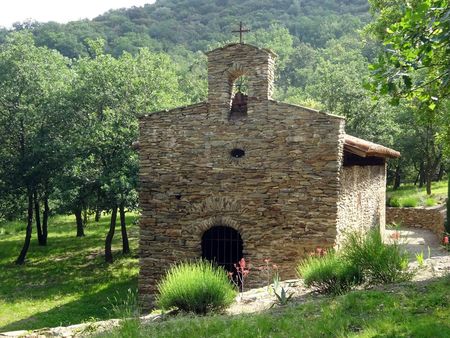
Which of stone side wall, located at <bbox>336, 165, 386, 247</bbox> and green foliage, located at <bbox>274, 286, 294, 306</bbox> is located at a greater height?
stone side wall, located at <bbox>336, 165, 386, 247</bbox>

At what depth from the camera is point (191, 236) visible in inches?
464

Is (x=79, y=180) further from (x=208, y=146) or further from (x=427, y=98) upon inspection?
(x=427, y=98)

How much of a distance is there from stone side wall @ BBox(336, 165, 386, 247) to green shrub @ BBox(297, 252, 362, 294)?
1.95 metres

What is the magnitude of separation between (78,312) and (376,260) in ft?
31.8

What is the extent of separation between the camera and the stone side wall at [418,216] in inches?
808

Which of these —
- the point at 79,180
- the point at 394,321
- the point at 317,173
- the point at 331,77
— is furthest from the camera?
the point at 331,77

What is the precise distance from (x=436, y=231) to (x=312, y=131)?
11386 mm

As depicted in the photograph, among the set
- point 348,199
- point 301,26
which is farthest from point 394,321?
point 301,26

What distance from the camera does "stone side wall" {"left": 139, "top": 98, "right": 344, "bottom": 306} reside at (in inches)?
433

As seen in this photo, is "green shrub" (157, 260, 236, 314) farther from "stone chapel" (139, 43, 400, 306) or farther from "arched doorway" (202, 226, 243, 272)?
"arched doorway" (202, 226, 243, 272)

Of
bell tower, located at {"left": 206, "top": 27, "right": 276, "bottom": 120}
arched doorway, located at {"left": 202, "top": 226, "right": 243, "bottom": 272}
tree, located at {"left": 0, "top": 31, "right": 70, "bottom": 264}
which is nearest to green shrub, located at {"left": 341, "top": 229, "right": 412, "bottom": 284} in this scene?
arched doorway, located at {"left": 202, "top": 226, "right": 243, "bottom": 272}

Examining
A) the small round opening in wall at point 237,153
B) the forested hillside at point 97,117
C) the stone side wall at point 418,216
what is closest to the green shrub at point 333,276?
the forested hillside at point 97,117

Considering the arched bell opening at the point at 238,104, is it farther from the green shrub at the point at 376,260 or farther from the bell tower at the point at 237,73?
the green shrub at the point at 376,260

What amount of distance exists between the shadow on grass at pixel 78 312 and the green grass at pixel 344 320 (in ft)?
19.9
